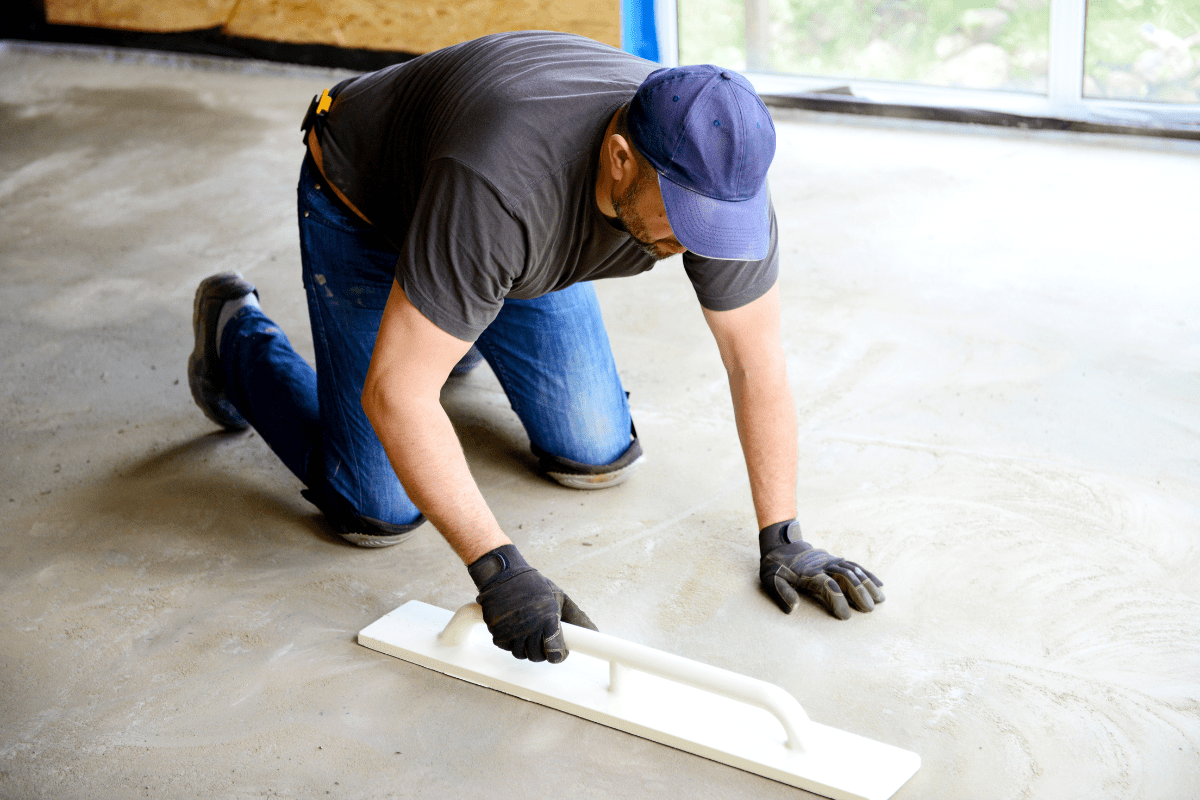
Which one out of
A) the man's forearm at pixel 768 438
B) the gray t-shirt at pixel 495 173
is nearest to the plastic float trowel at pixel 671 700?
the man's forearm at pixel 768 438

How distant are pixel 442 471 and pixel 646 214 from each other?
0.50 meters

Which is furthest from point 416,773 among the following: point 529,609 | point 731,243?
point 731,243

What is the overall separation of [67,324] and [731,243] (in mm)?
2548

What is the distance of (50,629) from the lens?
201 centimetres

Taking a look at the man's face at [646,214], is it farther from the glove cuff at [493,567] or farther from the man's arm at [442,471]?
the glove cuff at [493,567]

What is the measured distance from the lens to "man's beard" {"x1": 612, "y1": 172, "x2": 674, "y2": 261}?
5.06ft

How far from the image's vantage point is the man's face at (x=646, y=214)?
152 cm

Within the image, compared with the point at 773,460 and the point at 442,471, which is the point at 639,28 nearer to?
the point at 773,460

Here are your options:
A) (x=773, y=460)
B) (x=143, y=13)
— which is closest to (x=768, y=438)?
(x=773, y=460)

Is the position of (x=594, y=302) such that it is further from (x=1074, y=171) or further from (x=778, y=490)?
(x=1074, y=171)

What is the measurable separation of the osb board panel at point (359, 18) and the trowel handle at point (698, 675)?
13.4ft

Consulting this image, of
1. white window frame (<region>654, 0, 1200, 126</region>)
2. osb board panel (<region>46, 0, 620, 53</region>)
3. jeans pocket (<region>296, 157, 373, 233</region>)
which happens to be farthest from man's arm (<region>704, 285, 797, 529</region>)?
osb board panel (<region>46, 0, 620, 53</region>)

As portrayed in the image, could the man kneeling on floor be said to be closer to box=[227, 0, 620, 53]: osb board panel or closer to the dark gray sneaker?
the dark gray sneaker

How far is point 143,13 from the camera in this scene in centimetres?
646
